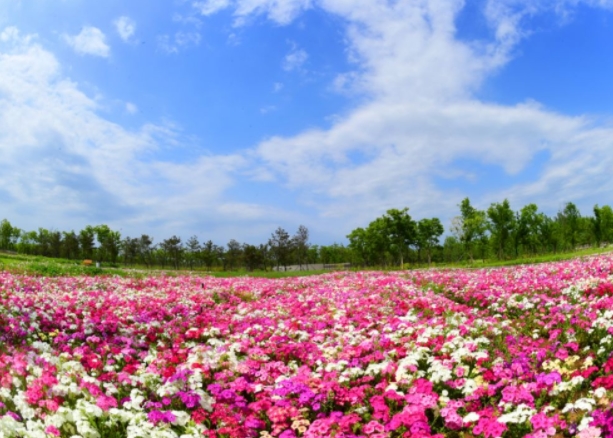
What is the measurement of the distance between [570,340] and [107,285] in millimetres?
15965

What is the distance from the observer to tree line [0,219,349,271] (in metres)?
70.2

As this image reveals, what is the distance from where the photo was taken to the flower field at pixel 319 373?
4.19 metres

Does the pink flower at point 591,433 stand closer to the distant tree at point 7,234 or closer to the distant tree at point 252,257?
the distant tree at point 252,257

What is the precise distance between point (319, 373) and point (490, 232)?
186ft

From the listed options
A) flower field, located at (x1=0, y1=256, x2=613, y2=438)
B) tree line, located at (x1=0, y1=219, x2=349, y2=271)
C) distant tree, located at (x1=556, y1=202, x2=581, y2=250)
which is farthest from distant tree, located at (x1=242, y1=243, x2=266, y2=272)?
flower field, located at (x1=0, y1=256, x2=613, y2=438)

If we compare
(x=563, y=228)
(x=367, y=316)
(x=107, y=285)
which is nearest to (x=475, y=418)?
(x=367, y=316)

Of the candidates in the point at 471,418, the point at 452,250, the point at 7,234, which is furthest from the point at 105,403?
the point at 7,234

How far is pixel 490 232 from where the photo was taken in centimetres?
5659

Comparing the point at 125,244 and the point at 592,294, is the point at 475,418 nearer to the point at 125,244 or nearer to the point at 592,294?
the point at 592,294

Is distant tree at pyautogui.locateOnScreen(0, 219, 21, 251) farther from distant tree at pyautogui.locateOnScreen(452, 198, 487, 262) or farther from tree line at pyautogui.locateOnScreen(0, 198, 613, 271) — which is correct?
distant tree at pyautogui.locateOnScreen(452, 198, 487, 262)

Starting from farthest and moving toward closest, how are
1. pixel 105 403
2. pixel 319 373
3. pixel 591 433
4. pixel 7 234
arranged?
1. pixel 7 234
2. pixel 319 373
3. pixel 105 403
4. pixel 591 433

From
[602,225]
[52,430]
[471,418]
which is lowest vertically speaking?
[471,418]

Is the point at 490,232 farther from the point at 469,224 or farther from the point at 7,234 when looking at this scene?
the point at 7,234

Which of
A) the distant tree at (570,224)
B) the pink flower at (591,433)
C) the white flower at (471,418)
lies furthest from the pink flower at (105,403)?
the distant tree at (570,224)
